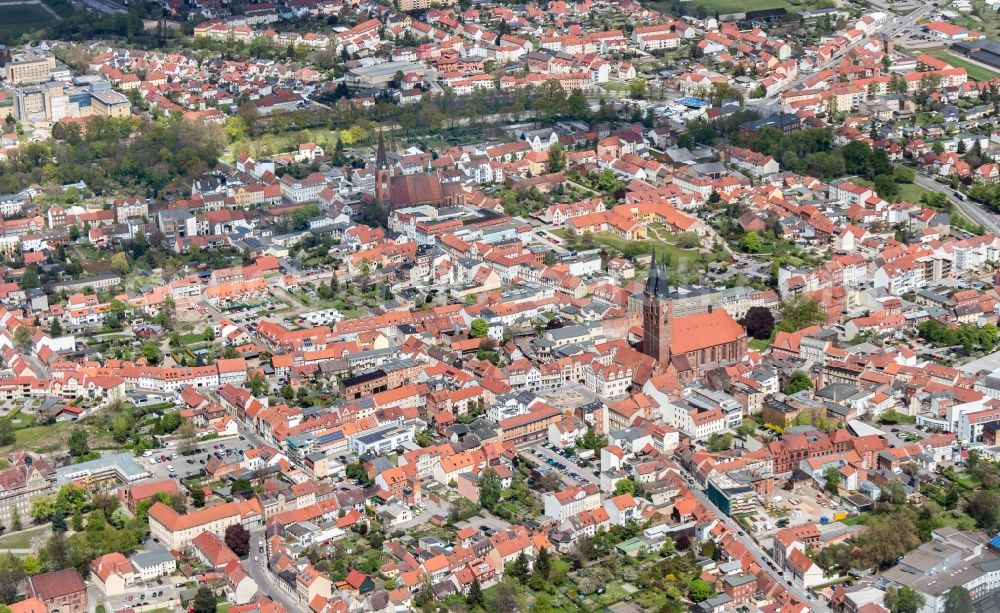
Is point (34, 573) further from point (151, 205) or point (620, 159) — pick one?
point (620, 159)

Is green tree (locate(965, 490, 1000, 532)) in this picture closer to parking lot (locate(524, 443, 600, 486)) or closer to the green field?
parking lot (locate(524, 443, 600, 486))

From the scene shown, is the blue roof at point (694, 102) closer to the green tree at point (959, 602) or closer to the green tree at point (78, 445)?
the green tree at point (78, 445)

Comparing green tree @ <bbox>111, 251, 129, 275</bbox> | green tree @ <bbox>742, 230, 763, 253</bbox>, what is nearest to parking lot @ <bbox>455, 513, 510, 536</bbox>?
green tree @ <bbox>742, 230, 763, 253</bbox>

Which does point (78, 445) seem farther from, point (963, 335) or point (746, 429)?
point (963, 335)

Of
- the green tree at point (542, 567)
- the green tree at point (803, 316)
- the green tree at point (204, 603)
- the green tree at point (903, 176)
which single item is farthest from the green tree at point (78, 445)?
the green tree at point (903, 176)

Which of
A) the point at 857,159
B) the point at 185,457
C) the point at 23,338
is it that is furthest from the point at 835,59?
the point at 185,457

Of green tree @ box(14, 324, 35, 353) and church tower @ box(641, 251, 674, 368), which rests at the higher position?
church tower @ box(641, 251, 674, 368)
